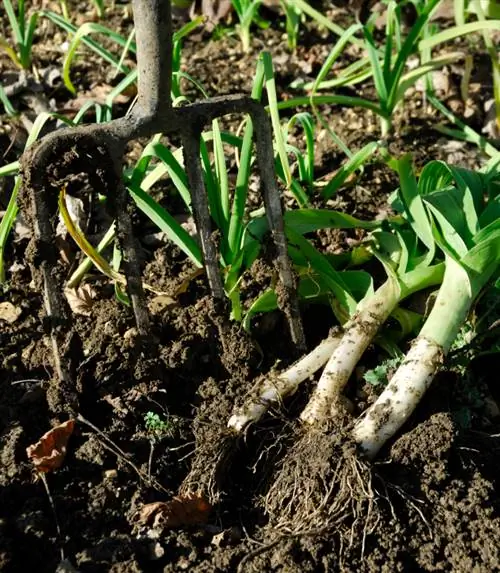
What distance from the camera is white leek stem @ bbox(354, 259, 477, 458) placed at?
204cm

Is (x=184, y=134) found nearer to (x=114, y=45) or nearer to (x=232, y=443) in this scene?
(x=232, y=443)

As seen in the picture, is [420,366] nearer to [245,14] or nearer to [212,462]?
[212,462]

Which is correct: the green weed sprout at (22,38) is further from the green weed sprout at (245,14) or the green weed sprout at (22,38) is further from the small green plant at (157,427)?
the small green plant at (157,427)

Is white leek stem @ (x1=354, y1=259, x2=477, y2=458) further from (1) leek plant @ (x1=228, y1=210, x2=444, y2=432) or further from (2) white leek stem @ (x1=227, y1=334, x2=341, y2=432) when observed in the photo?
(2) white leek stem @ (x1=227, y1=334, x2=341, y2=432)

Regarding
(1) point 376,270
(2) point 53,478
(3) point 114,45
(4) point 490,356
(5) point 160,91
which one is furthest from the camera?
(3) point 114,45

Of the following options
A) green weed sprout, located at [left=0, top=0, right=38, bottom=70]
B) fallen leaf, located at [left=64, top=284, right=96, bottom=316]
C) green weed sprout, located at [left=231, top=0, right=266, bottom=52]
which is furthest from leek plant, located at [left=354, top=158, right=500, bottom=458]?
green weed sprout, located at [left=0, top=0, right=38, bottom=70]

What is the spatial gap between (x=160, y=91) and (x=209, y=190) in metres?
0.39

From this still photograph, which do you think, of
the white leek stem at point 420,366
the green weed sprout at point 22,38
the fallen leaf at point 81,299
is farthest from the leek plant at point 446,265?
the green weed sprout at point 22,38

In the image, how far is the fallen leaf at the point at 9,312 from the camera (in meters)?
2.49

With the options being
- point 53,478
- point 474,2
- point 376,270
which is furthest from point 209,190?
point 474,2

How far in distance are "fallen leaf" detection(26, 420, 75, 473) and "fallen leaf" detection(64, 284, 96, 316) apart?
455 mm

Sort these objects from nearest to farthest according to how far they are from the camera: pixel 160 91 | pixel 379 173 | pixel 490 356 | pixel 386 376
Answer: pixel 160 91 < pixel 386 376 < pixel 490 356 < pixel 379 173

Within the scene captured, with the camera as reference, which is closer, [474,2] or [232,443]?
[232,443]

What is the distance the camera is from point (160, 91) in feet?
6.14
